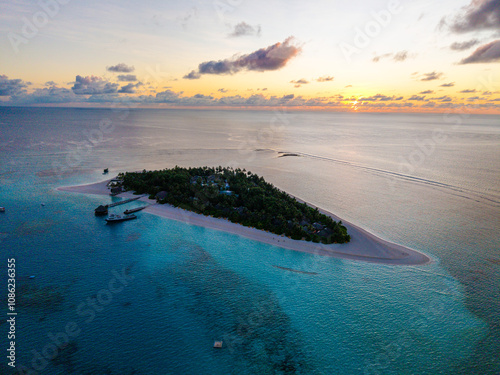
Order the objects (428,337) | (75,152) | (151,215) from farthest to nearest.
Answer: (75,152) < (151,215) < (428,337)

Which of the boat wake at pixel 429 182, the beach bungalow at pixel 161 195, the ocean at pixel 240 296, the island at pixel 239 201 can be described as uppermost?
the boat wake at pixel 429 182

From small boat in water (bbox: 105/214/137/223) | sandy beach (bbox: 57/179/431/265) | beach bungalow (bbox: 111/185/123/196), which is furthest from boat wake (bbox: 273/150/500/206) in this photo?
beach bungalow (bbox: 111/185/123/196)

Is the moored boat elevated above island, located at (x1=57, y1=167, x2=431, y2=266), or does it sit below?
below

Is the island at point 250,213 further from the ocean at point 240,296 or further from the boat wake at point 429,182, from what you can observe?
the boat wake at point 429,182

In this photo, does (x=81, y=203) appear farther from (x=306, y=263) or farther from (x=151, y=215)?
(x=306, y=263)

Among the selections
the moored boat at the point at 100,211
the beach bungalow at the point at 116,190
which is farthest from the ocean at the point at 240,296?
the beach bungalow at the point at 116,190

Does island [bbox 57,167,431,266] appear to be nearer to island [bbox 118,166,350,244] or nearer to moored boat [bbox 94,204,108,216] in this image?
island [bbox 118,166,350,244]

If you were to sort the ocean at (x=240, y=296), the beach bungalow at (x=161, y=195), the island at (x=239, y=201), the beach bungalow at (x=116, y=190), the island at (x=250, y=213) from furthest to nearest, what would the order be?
the beach bungalow at (x=116, y=190) → the beach bungalow at (x=161, y=195) → the island at (x=239, y=201) → the island at (x=250, y=213) → the ocean at (x=240, y=296)

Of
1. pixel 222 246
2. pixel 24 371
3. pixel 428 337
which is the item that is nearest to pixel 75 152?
pixel 222 246

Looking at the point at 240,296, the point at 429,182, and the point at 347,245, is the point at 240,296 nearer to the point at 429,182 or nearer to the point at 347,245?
the point at 347,245
